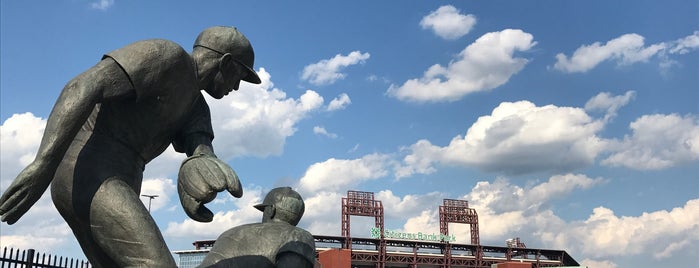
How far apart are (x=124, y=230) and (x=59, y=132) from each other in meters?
0.56

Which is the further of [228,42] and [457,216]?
[457,216]

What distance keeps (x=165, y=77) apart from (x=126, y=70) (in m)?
0.22

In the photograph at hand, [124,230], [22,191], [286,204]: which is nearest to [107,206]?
[124,230]

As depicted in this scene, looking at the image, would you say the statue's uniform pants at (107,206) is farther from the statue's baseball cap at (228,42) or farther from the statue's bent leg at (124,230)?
the statue's baseball cap at (228,42)

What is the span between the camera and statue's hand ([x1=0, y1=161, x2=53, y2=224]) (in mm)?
2959

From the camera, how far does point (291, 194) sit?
4539 mm

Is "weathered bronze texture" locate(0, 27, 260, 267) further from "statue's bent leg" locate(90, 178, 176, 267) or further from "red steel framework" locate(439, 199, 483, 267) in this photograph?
"red steel framework" locate(439, 199, 483, 267)

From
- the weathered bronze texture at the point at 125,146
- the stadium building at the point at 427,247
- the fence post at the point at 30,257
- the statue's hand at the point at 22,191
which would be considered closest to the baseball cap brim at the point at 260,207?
the weathered bronze texture at the point at 125,146

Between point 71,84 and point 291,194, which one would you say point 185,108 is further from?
point 291,194

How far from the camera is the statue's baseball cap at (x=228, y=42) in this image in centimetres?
376

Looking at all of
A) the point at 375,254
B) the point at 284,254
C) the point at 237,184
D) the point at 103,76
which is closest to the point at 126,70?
the point at 103,76

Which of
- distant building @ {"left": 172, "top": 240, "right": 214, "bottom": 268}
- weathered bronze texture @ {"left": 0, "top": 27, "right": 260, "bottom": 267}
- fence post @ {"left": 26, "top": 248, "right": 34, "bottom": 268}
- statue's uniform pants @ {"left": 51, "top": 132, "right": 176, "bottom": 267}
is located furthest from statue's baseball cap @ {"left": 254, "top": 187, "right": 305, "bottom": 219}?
distant building @ {"left": 172, "top": 240, "right": 214, "bottom": 268}

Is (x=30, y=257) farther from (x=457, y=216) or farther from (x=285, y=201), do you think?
(x=457, y=216)

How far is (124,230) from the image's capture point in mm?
3148
